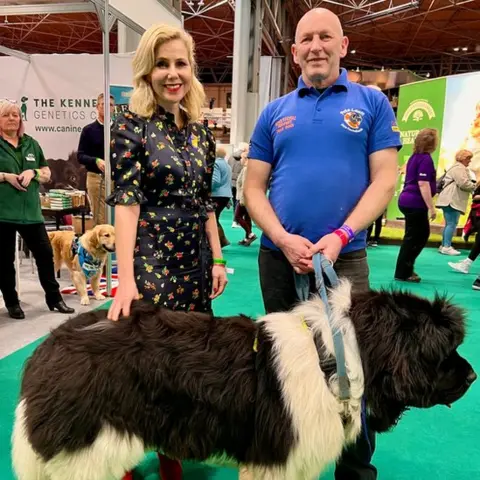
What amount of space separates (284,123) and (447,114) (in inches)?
336

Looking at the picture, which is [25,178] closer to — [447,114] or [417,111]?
[447,114]

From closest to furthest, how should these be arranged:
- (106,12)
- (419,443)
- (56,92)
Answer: (419,443)
(106,12)
(56,92)

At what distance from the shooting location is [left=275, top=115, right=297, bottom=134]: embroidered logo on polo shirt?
1.72 meters

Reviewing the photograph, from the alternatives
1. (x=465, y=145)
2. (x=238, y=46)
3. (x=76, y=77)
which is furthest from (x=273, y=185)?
(x=238, y=46)

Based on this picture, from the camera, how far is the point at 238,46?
518 inches

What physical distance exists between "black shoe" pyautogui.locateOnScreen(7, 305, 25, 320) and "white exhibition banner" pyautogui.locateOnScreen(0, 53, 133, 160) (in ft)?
7.60

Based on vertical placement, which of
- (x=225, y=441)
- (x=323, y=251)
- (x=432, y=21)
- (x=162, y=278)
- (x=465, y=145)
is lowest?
(x=225, y=441)

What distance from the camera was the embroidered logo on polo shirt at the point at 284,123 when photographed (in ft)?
5.64

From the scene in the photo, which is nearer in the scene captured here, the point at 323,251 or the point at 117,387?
the point at 117,387

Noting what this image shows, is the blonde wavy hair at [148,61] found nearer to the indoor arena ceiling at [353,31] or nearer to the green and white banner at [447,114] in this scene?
the green and white banner at [447,114]

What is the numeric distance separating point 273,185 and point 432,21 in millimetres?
19259

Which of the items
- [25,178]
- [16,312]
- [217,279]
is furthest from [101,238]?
[217,279]

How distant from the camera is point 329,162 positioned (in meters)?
1.66

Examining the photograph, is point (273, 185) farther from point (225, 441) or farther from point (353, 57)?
point (353, 57)
